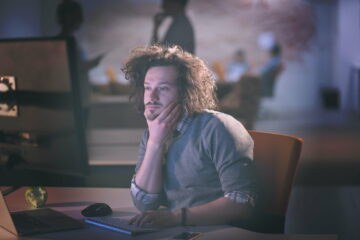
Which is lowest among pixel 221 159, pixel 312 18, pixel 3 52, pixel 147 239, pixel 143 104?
pixel 147 239

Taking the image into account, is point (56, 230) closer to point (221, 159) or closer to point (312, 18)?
point (221, 159)

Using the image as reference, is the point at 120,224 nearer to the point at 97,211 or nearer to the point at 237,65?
the point at 97,211

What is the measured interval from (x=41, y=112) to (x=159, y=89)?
0.35m

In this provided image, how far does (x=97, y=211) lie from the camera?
54.7 inches

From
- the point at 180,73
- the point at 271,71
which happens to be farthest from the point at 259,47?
the point at 180,73

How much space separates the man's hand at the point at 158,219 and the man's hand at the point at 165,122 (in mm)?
203

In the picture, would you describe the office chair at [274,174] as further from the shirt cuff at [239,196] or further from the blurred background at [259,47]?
the blurred background at [259,47]

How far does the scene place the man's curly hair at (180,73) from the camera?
4.43ft

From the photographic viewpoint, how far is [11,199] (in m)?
1.62

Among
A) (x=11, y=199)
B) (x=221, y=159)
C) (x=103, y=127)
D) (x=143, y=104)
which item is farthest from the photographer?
(x=103, y=127)

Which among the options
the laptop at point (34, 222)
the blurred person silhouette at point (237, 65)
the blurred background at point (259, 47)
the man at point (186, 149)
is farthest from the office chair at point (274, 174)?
the blurred person silhouette at point (237, 65)

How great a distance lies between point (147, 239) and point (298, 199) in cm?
290

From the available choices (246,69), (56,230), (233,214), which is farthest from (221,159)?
(246,69)

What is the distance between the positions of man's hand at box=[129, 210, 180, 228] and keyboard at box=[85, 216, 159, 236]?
1 centimetres
